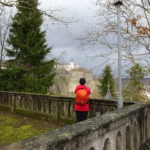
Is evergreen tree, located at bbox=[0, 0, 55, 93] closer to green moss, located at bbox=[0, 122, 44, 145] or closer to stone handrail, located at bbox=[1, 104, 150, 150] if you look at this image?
green moss, located at bbox=[0, 122, 44, 145]

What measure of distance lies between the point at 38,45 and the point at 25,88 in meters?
5.21

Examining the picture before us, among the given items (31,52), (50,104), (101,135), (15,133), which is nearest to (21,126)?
(15,133)

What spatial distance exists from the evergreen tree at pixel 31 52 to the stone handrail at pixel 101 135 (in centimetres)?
2051

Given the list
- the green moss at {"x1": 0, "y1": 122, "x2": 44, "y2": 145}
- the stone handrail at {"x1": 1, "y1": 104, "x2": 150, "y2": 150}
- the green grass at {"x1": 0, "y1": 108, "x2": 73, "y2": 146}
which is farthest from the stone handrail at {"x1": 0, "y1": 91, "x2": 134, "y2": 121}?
the stone handrail at {"x1": 1, "y1": 104, "x2": 150, "y2": 150}

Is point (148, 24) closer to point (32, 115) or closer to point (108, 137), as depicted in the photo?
point (32, 115)

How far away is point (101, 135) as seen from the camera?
3.23 metres

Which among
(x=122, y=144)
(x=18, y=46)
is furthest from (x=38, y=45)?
(x=122, y=144)

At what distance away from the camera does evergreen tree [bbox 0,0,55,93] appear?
24.9 m

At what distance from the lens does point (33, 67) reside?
25922 mm

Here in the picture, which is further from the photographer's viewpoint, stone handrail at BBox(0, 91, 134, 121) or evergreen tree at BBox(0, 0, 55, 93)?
evergreen tree at BBox(0, 0, 55, 93)

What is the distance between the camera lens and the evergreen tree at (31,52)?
24.9 metres

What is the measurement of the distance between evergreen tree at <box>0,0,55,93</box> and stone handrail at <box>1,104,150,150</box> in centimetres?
2051

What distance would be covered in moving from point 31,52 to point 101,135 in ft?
73.9

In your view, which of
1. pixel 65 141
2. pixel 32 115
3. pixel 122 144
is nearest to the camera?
pixel 65 141
